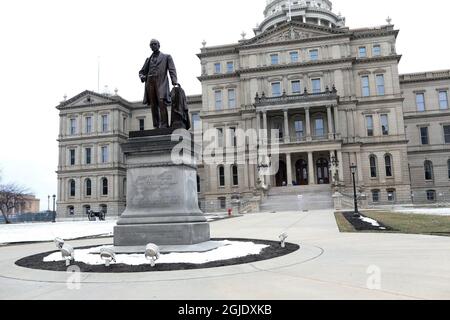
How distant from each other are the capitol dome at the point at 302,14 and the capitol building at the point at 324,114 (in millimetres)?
26178

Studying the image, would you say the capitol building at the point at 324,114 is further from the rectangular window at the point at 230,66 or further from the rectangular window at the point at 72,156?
the rectangular window at the point at 72,156

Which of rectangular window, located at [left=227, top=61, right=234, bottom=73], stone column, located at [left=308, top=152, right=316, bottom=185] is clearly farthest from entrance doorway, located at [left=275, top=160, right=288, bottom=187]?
rectangular window, located at [left=227, top=61, right=234, bottom=73]

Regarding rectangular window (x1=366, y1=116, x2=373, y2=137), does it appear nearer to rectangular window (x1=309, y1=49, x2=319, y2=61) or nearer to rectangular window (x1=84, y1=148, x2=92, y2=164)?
rectangular window (x1=309, y1=49, x2=319, y2=61)

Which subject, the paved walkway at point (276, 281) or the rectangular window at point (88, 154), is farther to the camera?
the rectangular window at point (88, 154)

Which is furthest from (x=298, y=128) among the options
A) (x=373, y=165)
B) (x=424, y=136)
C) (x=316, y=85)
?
(x=424, y=136)

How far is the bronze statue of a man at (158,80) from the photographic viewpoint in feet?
36.6

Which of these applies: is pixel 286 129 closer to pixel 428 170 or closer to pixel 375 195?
pixel 375 195

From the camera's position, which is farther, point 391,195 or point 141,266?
point 391,195

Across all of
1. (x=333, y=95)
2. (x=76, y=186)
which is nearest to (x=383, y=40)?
(x=333, y=95)

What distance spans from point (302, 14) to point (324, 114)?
117 feet

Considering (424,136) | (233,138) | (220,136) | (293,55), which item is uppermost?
(293,55)

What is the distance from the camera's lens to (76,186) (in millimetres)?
75312

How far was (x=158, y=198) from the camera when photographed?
10352mm

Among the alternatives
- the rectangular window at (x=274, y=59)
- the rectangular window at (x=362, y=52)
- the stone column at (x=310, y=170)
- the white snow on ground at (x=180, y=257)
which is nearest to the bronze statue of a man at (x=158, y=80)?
the white snow on ground at (x=180, y=257)
